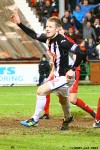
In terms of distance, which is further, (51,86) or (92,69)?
(92,69)

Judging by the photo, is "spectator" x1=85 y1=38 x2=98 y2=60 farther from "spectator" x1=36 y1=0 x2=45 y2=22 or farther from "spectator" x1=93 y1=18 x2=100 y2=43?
"spectator" x1=36 y1=0 x2=45 y2=22

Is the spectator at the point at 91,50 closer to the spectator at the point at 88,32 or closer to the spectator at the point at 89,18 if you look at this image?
the spectator at the point at 88,32

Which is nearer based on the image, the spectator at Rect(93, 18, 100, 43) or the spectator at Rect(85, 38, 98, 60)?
the spectator at Rect(85, 38, 98, 60)

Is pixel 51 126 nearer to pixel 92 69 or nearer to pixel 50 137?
pixel 50 137

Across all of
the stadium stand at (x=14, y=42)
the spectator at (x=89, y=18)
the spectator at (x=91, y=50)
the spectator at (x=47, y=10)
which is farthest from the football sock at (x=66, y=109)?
the spectator at (x=47, y=10)

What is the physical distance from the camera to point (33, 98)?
2019cm

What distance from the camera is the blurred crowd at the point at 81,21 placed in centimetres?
2773

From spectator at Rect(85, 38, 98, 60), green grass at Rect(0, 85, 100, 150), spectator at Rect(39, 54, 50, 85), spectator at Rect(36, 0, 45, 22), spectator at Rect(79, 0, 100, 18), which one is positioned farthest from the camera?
spectator at Rect(36, 0, 45, 22)

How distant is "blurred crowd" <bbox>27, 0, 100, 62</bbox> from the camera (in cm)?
2773

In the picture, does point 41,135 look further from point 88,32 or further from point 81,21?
point 81,21

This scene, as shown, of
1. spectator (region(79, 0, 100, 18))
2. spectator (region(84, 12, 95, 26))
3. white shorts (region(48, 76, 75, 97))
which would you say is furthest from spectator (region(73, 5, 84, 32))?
white shorts (region(48, 76, 75, 97))

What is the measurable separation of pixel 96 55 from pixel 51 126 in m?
15.0

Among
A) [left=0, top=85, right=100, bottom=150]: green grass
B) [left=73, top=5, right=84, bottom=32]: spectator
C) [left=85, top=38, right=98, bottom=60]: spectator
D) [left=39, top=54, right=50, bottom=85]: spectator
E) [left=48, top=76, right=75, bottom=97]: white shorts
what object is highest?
[left=48, top=76, right=75, bottom=97]: white shorts

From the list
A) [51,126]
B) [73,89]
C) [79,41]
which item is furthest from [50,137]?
[79,41]
